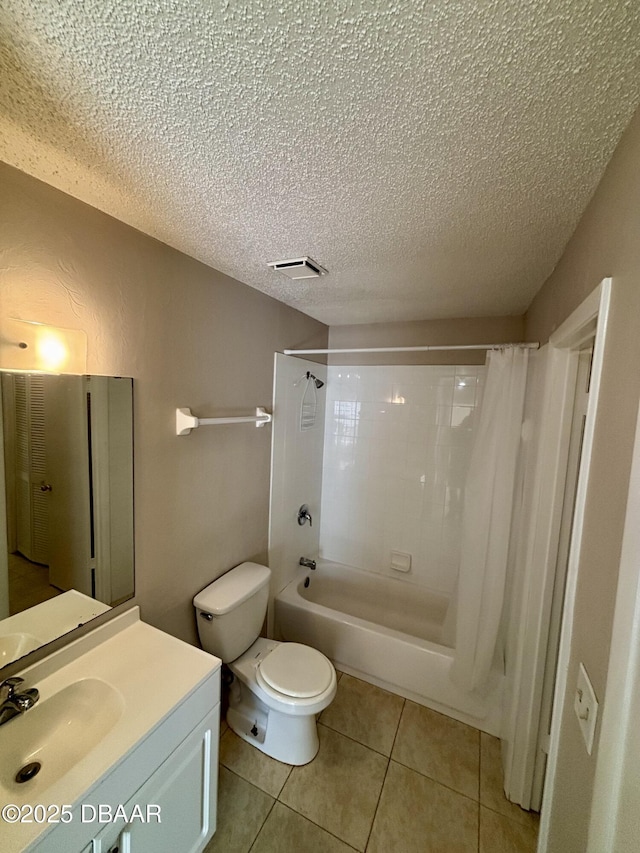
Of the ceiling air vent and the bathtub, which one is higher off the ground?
the ceiling air vent

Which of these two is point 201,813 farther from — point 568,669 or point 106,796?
point 568,669

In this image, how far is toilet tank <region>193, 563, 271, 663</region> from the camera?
61.5 inches

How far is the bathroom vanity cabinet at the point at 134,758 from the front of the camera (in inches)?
30.0

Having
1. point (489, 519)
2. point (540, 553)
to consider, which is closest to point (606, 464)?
point (540, 553)

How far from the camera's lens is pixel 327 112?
0.69 m

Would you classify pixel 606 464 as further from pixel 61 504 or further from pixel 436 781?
pixel 436 781

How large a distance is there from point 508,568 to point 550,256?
4.90 feet

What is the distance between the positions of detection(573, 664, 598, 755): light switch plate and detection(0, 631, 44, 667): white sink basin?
1.50 metres

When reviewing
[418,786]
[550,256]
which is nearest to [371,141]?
[550,256]

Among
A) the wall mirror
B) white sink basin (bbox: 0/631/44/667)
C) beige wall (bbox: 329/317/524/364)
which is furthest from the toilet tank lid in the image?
beige wall (bbox: 329/317/524/364)

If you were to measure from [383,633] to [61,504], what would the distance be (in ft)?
5.85

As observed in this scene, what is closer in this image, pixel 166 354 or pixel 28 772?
pixel 28 772

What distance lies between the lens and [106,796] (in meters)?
0.82

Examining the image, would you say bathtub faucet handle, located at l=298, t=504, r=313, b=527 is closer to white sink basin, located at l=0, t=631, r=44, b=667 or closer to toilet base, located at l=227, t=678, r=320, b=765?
toilet base, located at l=227, t=678, r=320, b=765
